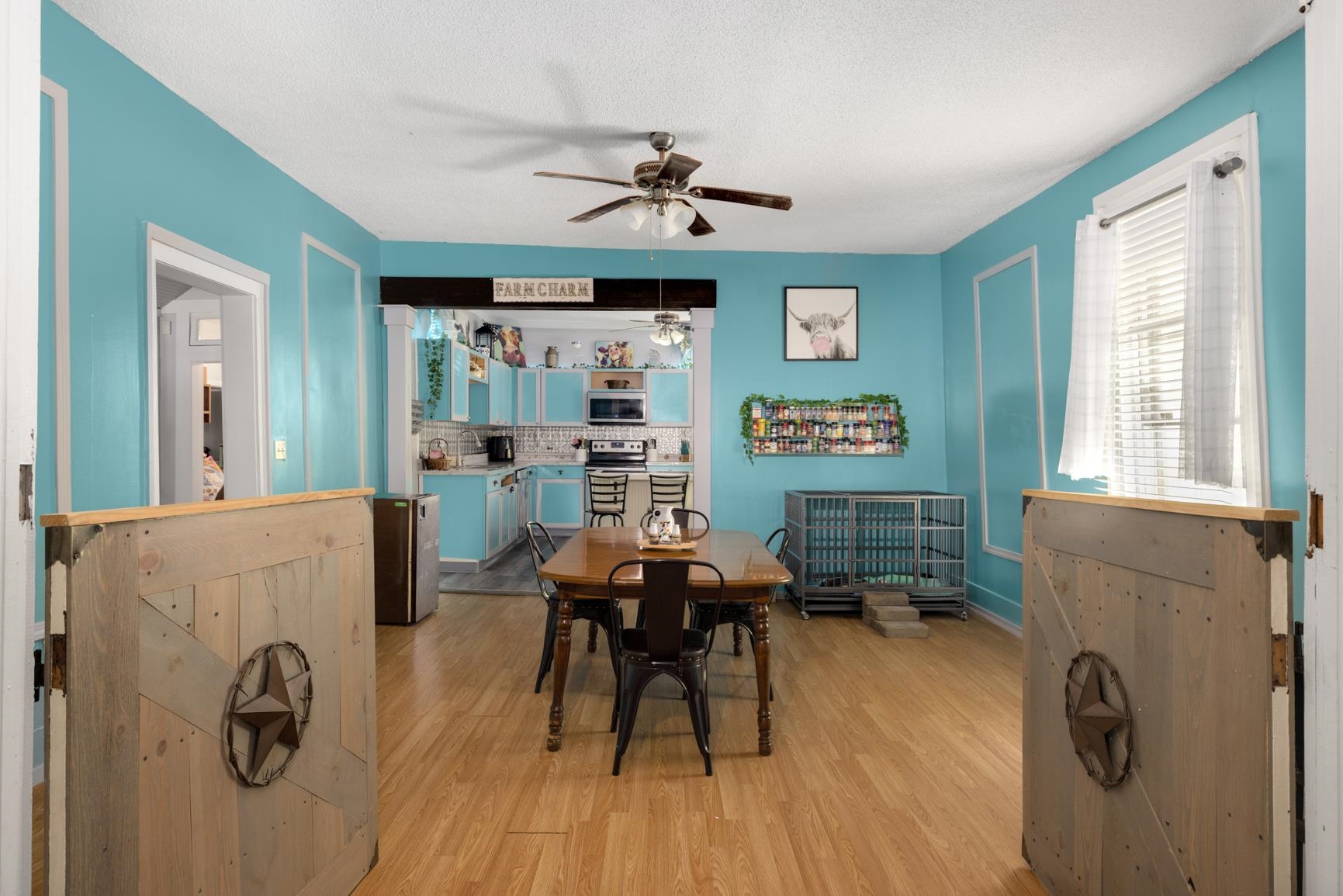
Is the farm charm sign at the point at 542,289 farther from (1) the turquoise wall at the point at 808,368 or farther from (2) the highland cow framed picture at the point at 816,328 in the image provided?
(2) the highland cow framed picture at the point at 816,328

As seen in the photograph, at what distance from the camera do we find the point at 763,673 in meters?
2.72

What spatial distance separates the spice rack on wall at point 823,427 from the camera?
5.41 metres

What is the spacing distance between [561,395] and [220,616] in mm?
7039

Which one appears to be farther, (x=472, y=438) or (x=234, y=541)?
(x=472, y=438)

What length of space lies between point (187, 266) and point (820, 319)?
13.9 ft

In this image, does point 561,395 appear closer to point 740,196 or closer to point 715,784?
point 740,196

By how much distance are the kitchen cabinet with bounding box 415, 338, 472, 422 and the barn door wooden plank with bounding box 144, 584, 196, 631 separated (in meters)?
4.57

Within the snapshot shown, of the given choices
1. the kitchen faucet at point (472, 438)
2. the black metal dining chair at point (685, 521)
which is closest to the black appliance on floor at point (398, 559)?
the black metal dining chair at point (685, 521)

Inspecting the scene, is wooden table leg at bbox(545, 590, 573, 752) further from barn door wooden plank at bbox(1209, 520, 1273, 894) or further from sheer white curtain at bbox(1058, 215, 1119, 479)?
sheer white curtain at bbox(1058, 215, 1119, 479)

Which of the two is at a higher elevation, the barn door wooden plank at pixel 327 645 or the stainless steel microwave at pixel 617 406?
the stainless steel microwave at pixel 617 406

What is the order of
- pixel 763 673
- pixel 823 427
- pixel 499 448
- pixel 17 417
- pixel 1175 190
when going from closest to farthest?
1. pixel 17 417
2. pixel 763 673
3. pixel 1175 190
4. pixel 823 427
5. pixel 499 448

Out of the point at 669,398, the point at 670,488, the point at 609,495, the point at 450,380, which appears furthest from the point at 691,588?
the point at 669,398

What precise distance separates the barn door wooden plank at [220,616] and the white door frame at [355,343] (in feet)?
9.28

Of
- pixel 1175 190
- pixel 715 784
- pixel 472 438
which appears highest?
pixel 1175 190
